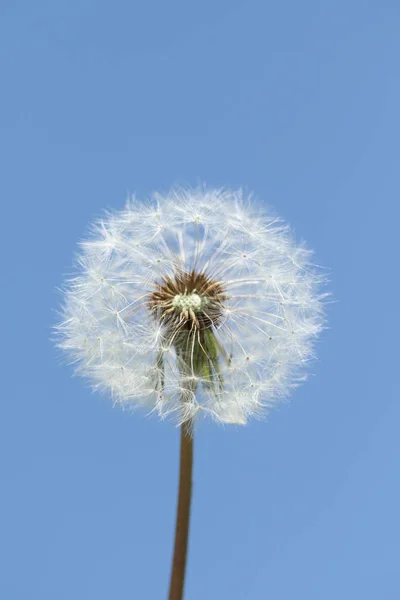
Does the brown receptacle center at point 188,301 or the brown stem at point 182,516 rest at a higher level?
the brown receptacle center at point 188,301

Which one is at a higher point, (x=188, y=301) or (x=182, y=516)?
(x=188, y=301)

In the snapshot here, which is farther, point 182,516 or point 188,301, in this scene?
point 188,301

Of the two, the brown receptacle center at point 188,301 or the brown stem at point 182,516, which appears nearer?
the brown stem at point 182,516

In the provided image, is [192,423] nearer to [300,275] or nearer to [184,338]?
[184,338]

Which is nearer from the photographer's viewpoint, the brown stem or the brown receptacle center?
the brown stem

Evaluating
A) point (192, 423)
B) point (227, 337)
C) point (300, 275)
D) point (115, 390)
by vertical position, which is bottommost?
point (192, 423)

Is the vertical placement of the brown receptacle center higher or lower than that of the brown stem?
higher

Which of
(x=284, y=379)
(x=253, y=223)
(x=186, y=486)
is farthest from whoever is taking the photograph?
(x=253, y=223)

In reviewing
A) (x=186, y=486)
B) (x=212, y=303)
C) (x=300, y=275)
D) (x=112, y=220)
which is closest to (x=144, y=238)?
(x=112, y=220)
